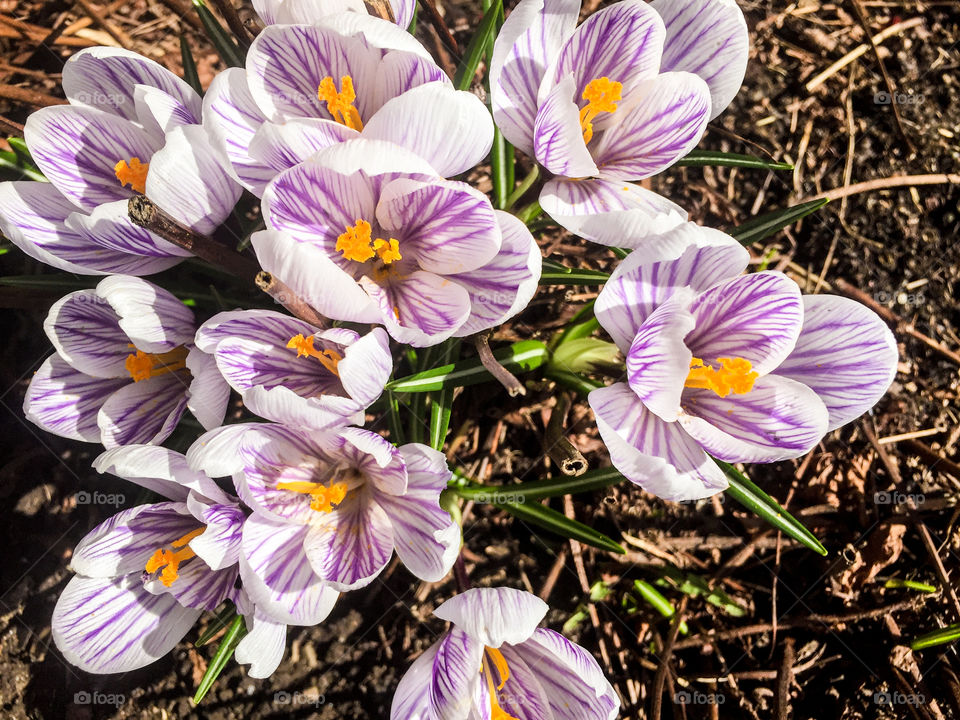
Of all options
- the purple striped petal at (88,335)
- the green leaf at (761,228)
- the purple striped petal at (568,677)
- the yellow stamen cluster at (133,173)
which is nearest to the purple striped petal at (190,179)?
the yellow stamen cluster at (133,173)

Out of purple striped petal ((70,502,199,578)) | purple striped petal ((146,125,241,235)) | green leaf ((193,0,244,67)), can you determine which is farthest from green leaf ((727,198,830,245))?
purple striped petal ((70,502,199,578))

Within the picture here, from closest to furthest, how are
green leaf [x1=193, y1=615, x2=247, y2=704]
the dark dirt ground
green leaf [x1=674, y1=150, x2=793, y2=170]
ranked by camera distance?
green leaf [x1=193, y1=615, x2=247, y2=704]
green leaf [x1=674, y1=150, x2=793, y2=170]
the dark dirt ground

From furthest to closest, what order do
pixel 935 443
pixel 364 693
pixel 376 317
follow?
1. pixel 935 443
2. pixel 364 693
3. pixel 376 317

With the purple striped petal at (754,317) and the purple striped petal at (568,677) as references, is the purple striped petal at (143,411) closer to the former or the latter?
the purple striped petal at (568,677)

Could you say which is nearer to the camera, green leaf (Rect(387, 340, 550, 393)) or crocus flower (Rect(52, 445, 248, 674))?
crocus flower (Rect(52, 445, 248, 674))

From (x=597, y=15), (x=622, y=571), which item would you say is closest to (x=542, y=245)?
(x=597, y=15)

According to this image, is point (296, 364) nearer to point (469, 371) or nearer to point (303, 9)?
point (469, 371)

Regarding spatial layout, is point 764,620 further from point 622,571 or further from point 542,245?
point 542,245

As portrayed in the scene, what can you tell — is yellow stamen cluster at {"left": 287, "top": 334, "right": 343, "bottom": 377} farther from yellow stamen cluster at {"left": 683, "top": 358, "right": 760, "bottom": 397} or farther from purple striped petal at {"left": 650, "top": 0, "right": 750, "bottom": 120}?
purple striped petal at {"left": 650, "top": 0, "right": 750, "bottom": 120}
